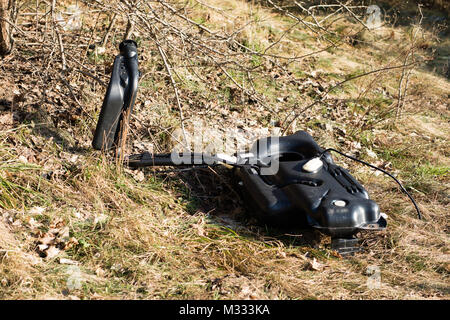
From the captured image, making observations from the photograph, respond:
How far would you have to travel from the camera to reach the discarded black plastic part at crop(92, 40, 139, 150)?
331 centimetres

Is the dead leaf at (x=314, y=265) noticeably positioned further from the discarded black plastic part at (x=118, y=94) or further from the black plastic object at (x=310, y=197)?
the discarded black plastic part at (x=118, y=94)

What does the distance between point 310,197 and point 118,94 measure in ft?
4.61

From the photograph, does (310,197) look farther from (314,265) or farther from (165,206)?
(165,206)

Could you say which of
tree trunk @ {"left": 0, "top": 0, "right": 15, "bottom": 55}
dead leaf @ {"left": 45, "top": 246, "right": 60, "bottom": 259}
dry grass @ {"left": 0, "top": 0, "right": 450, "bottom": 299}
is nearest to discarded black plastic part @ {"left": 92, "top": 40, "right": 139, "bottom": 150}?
dry grass @ {"left": 0, "top": 0, "right": 450, "bottom": 299}

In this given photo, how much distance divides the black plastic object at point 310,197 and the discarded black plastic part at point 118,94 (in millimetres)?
900

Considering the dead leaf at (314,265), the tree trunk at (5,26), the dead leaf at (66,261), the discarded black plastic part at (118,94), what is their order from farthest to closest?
the tree trunk at (5,26)
the discarded black plastic part at (118,94)
the dead leaf at (314,265)
the dead leaf at (66,261)

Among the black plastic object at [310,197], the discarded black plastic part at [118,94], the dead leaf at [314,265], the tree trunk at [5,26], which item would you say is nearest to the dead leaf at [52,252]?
the discarded black plastic part at [118,94]

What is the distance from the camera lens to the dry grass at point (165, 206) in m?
2.71

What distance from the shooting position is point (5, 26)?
397 cm

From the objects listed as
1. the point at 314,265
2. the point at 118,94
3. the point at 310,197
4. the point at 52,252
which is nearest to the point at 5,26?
the point at 118,94

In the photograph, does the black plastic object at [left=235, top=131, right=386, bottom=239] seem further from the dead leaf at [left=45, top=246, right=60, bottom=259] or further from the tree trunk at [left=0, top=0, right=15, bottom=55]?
the tree trunk at [left=0, top=0, right=15, bottom=55]

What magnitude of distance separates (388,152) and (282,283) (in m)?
2.58

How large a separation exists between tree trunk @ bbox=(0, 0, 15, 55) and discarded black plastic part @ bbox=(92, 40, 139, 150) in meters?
1.08
